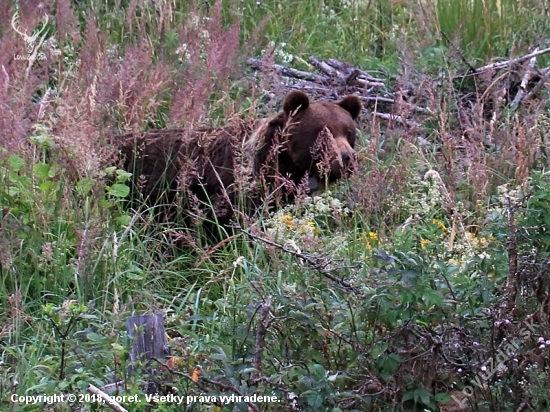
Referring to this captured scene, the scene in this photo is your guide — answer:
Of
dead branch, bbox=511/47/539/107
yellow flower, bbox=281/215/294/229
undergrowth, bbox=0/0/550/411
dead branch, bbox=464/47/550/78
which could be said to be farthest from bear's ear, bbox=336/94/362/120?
yellow flower, bbox=281/215/294/229

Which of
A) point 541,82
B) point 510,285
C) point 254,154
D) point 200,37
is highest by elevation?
point 510,285

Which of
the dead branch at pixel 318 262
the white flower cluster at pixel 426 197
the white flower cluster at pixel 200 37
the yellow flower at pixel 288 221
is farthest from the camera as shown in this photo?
the white flower cluster at pixel 200 37

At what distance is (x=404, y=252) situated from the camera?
11.6 feet

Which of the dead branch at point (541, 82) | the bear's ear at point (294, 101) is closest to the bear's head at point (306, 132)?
the bear's ear at point (294, 101)

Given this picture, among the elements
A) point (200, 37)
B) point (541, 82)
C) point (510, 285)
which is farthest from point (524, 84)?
point (510, 285)

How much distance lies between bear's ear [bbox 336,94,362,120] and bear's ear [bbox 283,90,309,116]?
0.41m

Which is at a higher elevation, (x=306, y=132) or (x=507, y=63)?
(x=507, y=63)

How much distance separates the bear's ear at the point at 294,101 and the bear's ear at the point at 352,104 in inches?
16.1

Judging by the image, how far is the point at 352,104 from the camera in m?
6.85

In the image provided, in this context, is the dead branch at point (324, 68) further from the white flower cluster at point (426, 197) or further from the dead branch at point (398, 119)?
the white flower cluster at point (426, 197)

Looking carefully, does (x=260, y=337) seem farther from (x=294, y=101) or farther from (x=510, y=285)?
(x=294, y=101)

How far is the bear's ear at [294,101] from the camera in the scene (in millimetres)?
6418

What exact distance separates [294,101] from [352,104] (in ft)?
1.87

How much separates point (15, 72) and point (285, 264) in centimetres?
192
